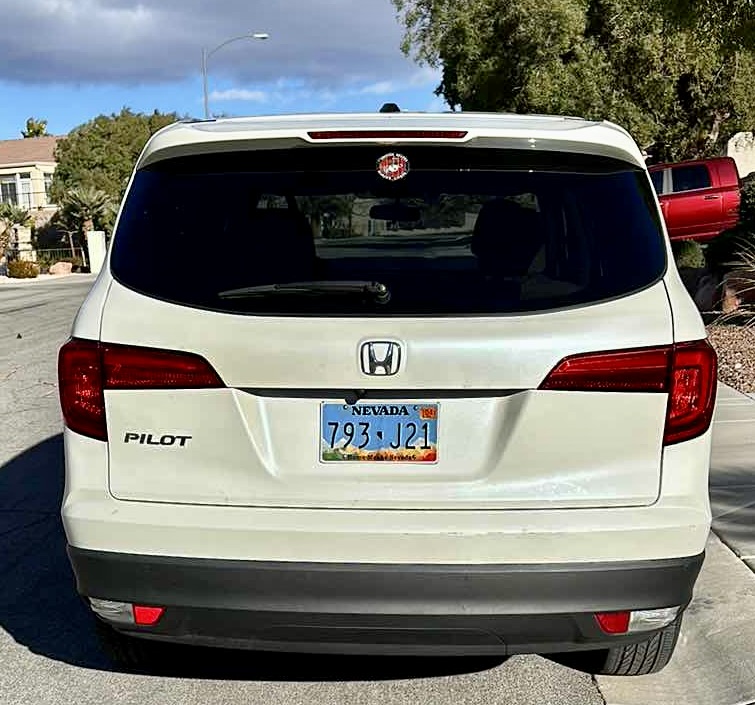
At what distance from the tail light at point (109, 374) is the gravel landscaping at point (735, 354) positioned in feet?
22.2

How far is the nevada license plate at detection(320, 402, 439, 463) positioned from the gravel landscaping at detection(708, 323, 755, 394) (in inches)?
254

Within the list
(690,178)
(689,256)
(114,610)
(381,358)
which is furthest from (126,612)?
(690,178)

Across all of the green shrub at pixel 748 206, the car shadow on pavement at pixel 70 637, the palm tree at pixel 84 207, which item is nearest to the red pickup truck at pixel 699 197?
the green shrub at pixel 748 206

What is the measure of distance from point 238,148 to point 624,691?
7.60ft

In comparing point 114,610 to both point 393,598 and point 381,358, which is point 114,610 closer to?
point 393,598

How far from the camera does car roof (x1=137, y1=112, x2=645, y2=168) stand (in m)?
3.08

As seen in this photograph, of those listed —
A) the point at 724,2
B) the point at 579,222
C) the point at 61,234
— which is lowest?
the point at 61,234

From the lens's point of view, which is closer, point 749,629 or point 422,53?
point 749,629

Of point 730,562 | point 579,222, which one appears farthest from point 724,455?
point 579,222

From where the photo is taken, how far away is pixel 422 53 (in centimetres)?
3103

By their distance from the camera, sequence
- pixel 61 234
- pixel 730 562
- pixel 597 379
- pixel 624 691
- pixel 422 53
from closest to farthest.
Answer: pixel 597 379, pixel 624 691, pixel 730 562, pixel 422 53, pixel 61 234

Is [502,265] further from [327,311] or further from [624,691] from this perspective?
[624,691]

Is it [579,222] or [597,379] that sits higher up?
[579,222]

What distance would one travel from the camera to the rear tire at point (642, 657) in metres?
3.60
